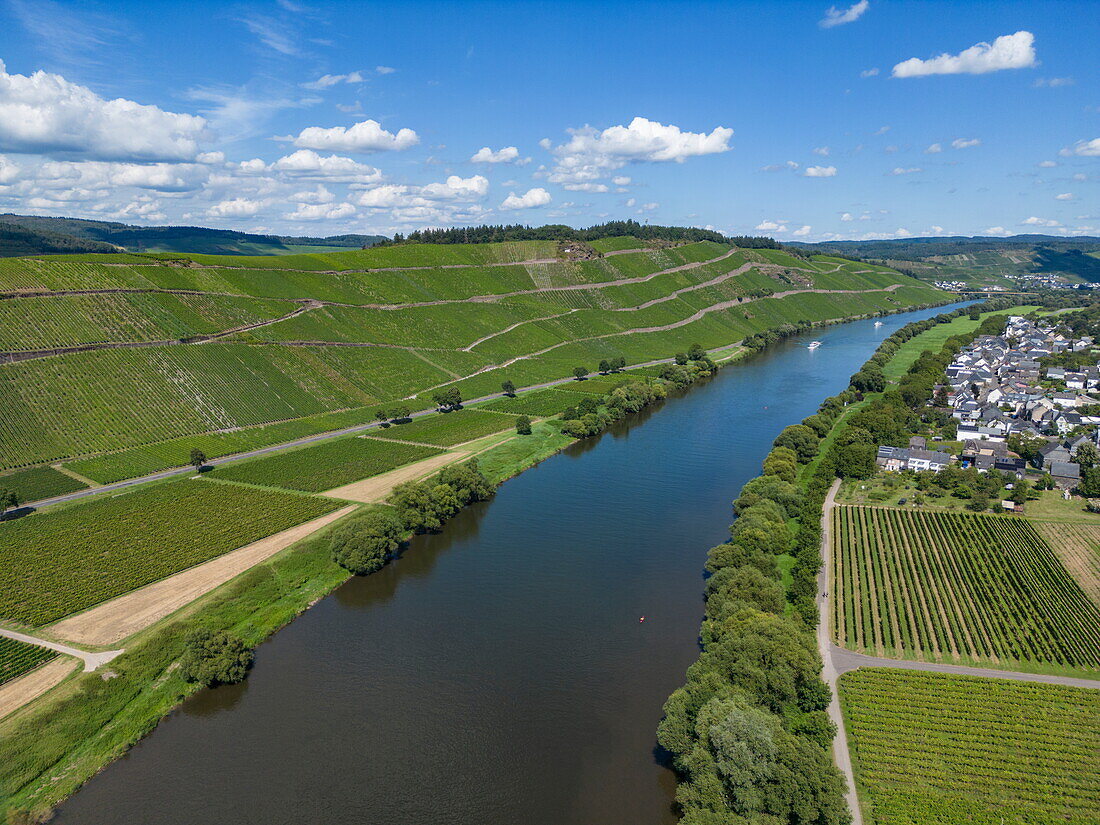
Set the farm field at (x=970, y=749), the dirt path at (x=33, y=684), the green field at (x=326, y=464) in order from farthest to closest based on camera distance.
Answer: the green field at (x=326, y=464)
the dirt path at (x=33, y=684)
the farm field at (x=970, y=749)

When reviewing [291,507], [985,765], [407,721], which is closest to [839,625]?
[985,765]

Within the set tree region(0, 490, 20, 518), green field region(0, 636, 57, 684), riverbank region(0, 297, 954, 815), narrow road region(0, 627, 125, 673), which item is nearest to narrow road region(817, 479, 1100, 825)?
riverbank region(0, 297, 954, 815)

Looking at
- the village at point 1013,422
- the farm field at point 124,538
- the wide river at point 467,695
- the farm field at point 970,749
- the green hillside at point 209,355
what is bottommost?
the wide river at point 467,695

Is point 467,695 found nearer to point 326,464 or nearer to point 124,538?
point 124,538

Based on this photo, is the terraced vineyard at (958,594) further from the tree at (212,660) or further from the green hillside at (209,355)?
the green hillside at (209,355)

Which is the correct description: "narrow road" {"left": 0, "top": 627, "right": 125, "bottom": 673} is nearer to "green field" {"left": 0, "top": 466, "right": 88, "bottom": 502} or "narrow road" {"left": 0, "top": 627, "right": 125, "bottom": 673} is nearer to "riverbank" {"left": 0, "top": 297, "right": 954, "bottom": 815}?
"riverbank" {"left": 0, "top": 297, "right": 954, "bottom": 815}

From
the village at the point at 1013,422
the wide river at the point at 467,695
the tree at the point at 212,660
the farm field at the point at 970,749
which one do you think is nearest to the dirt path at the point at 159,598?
the tree at the point at 212,660

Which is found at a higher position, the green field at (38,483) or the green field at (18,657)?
the green field at (38,483)
